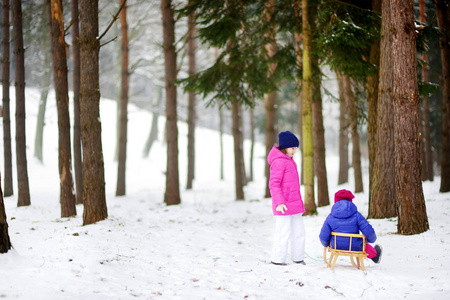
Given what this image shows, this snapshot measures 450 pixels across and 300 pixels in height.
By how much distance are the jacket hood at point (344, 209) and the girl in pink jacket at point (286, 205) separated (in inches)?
26.3

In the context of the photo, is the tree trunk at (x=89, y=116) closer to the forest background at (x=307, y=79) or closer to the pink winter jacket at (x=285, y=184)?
the forest background at (x=307, y=79)

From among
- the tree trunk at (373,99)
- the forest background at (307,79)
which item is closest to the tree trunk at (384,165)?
the forest background at (307,79)

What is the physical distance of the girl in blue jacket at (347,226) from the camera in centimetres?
511

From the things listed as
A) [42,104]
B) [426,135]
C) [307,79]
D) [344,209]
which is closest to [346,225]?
[344,209]

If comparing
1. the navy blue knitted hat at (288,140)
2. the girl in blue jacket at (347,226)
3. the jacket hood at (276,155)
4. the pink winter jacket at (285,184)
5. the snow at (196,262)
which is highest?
the navy blue knitted hat at (288,140)

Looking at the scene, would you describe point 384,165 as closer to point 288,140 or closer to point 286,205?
point 288,140

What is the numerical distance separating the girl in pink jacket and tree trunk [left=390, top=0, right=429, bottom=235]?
7.12ft

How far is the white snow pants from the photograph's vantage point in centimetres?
577

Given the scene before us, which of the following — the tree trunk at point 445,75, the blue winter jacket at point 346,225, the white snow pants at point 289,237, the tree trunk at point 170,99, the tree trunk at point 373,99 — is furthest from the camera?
the tree trunk at point 170,99

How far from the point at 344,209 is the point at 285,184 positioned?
38.8 inches

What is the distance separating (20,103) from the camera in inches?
499

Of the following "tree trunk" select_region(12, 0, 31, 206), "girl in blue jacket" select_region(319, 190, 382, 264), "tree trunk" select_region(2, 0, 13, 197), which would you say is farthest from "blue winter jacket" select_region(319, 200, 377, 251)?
"tree trunk" select_region(2, 0, 13, 197)

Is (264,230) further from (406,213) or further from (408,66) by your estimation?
(408,66)

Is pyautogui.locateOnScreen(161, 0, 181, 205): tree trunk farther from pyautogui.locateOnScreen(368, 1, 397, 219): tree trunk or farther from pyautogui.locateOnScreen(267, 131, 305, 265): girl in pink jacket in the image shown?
pyautogui.locateOnScreen(267, 131, 305, 265): girl in pink jacket
